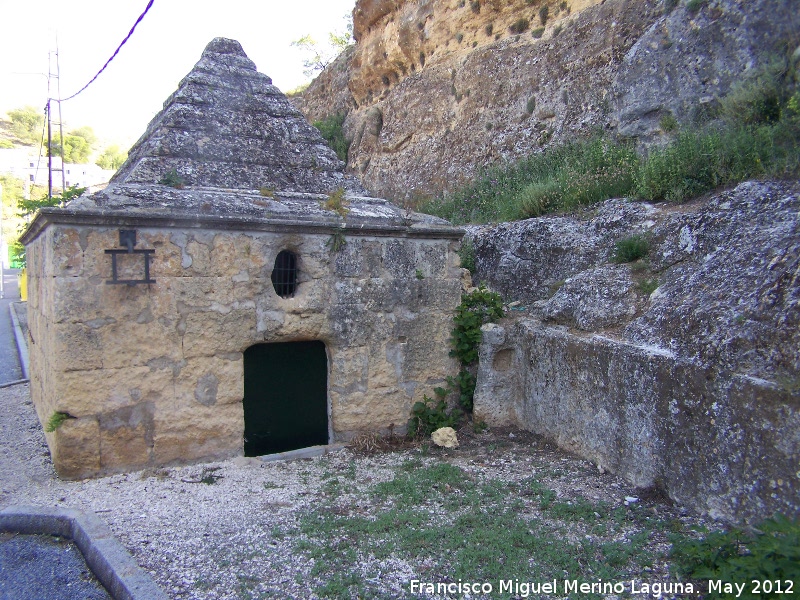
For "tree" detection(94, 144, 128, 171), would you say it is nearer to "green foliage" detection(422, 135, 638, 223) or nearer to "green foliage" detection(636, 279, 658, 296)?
"green foliage" detection(422, 135, 638, 223)

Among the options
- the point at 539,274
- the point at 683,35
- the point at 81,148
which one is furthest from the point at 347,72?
the point at 81,148

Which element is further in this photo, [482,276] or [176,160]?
[482,276]

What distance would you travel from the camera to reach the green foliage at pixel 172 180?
4625 mm

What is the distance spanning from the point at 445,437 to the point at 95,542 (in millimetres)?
2893

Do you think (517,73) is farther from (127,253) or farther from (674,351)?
(127,253)

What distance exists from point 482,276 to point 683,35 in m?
3.98

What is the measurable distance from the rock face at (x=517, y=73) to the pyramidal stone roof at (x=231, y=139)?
4446 mm

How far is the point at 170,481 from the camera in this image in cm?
423

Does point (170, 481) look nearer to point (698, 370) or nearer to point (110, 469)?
point (110, 469)

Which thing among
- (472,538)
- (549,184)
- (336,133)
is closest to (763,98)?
(549,184)

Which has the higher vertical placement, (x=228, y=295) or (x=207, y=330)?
(x=228, y=295)

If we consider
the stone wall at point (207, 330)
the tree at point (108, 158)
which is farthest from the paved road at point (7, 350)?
the tree at point (108, 158)

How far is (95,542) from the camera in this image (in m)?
3.23

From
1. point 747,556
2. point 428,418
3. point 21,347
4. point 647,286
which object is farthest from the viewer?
point 21,347
